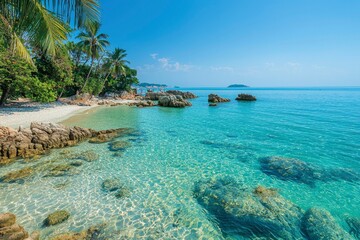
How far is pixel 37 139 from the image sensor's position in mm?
10789

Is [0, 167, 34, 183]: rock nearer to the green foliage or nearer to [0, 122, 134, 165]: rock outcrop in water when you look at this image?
[0, 122, 134, 165]: rock outcrop in water

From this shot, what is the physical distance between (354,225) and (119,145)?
1089 cm

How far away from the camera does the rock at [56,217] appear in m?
5.22

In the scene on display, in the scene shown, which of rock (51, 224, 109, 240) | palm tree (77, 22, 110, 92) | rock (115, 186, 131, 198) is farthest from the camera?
palm tree (77, 22, 110, 92)

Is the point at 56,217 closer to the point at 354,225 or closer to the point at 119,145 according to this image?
the point at 119,145

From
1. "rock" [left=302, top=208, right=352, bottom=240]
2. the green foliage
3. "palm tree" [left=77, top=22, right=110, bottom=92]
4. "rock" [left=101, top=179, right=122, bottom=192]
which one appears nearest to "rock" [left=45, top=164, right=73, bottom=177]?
"rock" [left=101, top=179, right=122, bottom=192]

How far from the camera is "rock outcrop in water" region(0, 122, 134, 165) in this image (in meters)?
9.71

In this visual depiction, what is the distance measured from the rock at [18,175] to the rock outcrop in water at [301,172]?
10233 mm

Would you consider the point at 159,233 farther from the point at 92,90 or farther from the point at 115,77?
the point at 115,77

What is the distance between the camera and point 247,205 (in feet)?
19.9

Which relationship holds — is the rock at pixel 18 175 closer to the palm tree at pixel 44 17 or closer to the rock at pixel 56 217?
the rock at pixel 56 217

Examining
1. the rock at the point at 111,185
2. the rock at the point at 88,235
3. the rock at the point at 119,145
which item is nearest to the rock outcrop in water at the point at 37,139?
the rock at the point at 119,145

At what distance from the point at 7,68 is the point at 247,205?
71.0ft

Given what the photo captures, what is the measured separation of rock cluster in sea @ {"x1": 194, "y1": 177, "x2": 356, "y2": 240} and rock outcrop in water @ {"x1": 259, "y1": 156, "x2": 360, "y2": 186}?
1721mm
